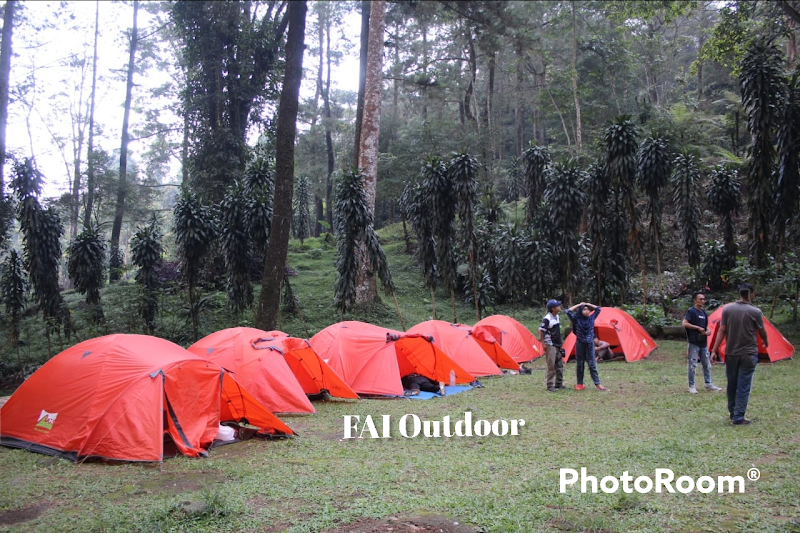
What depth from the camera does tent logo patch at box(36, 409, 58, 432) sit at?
653cm

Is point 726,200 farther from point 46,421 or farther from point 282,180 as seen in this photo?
point 46,421

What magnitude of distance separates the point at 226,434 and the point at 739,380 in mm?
6016

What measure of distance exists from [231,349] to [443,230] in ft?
30.8

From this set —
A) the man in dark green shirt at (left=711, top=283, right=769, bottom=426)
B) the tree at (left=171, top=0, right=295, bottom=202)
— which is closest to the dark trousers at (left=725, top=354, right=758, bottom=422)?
the man in dark green shirt at (left=711, top=283, right=769, bottom=426)

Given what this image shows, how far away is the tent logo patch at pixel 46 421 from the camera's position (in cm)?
653

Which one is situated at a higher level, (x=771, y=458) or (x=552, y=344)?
(x=552, y=344)

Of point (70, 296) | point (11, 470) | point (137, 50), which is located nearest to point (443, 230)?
point (11, 470)

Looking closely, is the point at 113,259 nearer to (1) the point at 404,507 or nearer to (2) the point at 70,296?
(2) the point at 70,296

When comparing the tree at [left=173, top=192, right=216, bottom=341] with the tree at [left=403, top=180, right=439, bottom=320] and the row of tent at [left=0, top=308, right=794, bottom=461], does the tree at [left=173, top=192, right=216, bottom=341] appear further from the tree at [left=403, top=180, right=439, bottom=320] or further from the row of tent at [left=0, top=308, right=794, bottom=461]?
the row of tent at [left=0, top=308, right=794, bottom=461]

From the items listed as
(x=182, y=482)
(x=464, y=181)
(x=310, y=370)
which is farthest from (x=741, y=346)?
(x=464, y=181)

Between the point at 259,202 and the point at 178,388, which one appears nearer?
the point at 178,388

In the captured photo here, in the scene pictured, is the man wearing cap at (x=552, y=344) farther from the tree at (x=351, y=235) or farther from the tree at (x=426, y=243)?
the tree at (x=426, y=243)

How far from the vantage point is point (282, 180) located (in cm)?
1205

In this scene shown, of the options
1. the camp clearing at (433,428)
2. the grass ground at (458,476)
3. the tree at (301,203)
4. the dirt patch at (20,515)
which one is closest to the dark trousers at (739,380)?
the grass ground at (458,476)
